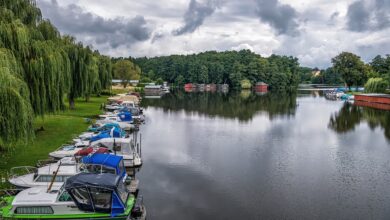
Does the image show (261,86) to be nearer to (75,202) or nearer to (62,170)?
(62,170)

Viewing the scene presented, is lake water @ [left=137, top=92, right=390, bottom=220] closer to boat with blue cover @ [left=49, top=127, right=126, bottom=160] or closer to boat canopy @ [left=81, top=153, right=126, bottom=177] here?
boat canopy @ [left=81, top=153, right=126, bottom=177]

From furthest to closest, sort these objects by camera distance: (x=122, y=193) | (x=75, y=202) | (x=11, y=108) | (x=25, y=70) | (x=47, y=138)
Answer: (x=47, y=138), (x=25, y=70), (x=11, y=108), (x=122, y=193), (x=75, y=202)

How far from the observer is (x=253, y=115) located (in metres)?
69.2

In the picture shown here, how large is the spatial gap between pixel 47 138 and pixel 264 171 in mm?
20199

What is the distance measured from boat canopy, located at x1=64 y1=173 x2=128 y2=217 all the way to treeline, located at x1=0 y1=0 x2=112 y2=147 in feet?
20.6

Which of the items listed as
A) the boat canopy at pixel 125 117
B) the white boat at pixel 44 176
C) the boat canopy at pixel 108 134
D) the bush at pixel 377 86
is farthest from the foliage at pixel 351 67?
the white boat at pixel 44 176

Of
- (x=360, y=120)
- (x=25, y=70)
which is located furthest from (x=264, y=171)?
(x=360, y=120)

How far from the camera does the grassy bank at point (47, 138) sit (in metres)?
27.0

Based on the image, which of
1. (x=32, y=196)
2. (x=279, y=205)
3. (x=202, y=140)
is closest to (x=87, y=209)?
(x=32, y=196)

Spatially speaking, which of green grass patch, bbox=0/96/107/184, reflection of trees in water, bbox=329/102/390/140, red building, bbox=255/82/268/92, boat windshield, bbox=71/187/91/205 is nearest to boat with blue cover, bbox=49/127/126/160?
green grass patch, bbox=0/96/107/184

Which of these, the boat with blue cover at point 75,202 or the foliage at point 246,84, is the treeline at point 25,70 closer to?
the boat with blue cover at point 75,202

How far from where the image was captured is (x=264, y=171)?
102 feet

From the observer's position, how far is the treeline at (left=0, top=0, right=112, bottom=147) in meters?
22.1

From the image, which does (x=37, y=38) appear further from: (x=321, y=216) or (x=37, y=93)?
(x=321, y=216)
